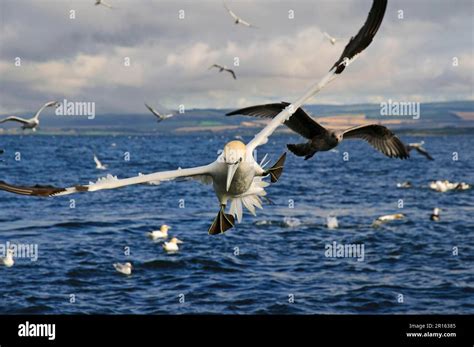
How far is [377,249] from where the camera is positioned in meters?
32.7

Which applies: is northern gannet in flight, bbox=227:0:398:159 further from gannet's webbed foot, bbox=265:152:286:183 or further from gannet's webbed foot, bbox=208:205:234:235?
gannet's webbed foot, bbox=208:205:234:235

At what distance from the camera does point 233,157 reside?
418 inches

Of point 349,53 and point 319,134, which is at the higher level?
point 349,53

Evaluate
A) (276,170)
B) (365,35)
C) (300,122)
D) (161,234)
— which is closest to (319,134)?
(300,122)

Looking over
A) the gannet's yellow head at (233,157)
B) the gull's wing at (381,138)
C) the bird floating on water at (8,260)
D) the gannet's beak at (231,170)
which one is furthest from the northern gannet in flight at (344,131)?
the bird floating on water at (8,260)

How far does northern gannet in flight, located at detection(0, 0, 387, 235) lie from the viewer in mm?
10422

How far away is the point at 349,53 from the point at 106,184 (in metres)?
5.22

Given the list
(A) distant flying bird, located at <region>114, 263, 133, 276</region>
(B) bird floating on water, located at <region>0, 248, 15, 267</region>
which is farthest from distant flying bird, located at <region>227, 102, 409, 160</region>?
(B) bird floating on water, located at <region>0, 248, 15, 267</region>

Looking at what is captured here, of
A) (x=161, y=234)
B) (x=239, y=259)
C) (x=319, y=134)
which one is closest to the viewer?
(x=319, y=134)

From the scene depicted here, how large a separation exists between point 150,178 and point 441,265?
20.1 metres

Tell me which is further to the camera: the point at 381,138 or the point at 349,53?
the point at 381,138

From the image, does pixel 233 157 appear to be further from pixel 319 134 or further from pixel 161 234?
pixel 161 234

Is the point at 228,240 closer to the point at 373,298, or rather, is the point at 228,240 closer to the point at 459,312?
the point at 373,298

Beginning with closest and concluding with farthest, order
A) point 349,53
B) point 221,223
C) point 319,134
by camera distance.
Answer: point 221,223 < point 349,53 < point 319,134
